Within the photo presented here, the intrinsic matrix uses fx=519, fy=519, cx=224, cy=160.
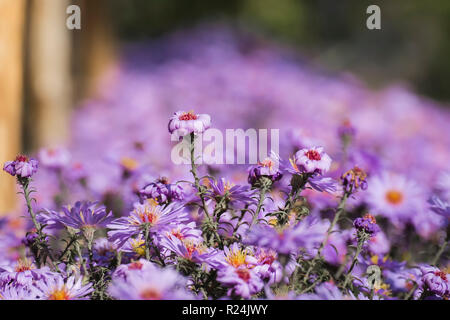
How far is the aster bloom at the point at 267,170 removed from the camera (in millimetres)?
981

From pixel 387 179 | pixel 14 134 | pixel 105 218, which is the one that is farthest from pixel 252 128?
pixel 105 218

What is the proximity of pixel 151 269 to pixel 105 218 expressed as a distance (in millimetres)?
230

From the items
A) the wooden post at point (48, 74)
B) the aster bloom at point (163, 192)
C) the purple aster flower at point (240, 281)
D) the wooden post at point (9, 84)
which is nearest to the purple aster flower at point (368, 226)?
the purple aster flower at point (240, 281)

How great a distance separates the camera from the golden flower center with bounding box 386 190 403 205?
65.7 inches

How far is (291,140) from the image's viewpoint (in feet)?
5.04

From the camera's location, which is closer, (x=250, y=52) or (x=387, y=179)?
(x=387, y=179)

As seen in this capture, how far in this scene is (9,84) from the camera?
96.2 inches

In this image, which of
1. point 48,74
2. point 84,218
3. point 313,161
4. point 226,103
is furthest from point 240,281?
point 226,103

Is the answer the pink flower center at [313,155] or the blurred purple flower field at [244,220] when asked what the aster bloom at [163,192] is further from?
the pink flower center at [313,155]

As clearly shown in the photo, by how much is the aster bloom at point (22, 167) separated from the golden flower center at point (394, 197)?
1116 millimetres

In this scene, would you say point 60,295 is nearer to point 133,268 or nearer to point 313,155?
point 133,268

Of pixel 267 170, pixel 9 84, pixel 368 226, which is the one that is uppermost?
pixel 9 84

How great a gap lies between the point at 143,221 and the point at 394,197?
1023mm
